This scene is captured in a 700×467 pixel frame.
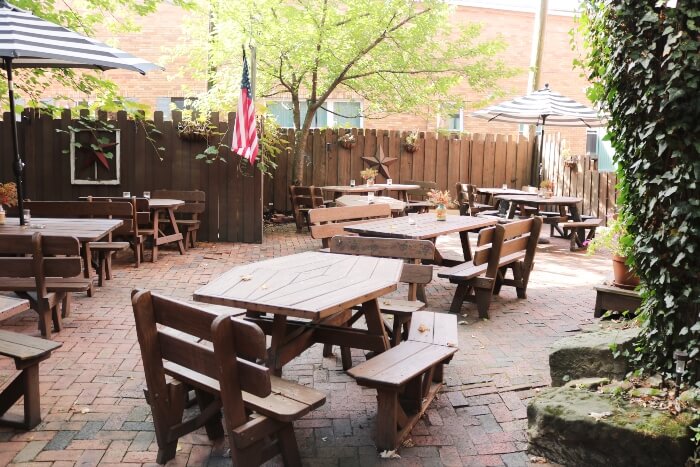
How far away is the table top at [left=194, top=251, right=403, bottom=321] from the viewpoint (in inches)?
124

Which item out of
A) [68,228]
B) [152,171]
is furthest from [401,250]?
[152,171]

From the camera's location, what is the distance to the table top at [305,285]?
10.4 feet

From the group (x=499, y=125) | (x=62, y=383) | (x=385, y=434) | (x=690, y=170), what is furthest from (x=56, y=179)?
(x=499, y=125)

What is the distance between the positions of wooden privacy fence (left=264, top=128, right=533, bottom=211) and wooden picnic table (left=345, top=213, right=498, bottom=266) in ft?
20.1

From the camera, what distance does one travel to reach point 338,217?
7312mm

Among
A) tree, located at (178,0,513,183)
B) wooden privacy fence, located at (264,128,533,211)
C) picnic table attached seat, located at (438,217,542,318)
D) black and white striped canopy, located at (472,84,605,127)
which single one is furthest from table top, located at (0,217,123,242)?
black and white striped canopy, located at (472,84,605,127)

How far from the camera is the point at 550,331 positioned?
560 centimetres

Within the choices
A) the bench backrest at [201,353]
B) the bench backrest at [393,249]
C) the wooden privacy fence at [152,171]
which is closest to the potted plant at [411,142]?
the wooden privacy fence at [152,171]

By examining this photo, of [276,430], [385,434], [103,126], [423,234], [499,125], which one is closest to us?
[276,430]

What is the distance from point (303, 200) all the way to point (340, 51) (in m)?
2.77

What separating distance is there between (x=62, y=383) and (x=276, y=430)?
198cm

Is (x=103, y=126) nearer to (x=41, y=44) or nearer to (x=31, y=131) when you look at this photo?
(x=31, y=131)

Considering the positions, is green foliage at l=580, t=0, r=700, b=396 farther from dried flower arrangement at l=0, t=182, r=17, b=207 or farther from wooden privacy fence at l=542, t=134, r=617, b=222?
wooden privacy fence at l=542, t=134, r=617, b=222

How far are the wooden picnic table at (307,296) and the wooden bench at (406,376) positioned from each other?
29cm
